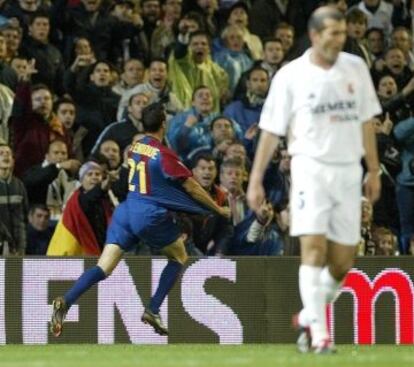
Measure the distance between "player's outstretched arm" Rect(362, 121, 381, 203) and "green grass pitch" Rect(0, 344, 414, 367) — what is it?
43.5 inches

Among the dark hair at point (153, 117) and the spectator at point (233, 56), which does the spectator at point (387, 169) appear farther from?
the dark hair at point (153, 117)

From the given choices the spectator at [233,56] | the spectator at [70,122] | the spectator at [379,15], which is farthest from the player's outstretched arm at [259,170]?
the spectator at [379,15]

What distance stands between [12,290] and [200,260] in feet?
5.82

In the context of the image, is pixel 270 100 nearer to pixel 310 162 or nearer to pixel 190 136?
pixel 310 162

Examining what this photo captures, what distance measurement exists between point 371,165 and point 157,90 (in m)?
8.20

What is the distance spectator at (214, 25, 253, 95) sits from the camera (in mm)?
20188

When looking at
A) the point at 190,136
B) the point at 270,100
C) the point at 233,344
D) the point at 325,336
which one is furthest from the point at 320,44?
the point at 190,136

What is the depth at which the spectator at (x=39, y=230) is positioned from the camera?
1725cm

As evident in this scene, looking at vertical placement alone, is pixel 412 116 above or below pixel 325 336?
above

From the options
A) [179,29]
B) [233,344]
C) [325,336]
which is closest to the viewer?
[325,336]

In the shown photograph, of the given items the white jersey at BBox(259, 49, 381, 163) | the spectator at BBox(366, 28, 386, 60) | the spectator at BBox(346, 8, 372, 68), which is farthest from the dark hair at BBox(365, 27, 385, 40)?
the white jersey at BBox(259, 49, 381, 163)

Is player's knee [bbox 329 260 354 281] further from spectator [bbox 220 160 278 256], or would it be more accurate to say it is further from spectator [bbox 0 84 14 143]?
spectator [bbox 0 84 14 143]

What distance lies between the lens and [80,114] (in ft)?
62.5

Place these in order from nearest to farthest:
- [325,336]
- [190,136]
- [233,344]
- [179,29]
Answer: [325,336] → [233,344] → [190,136] → [179,29]
